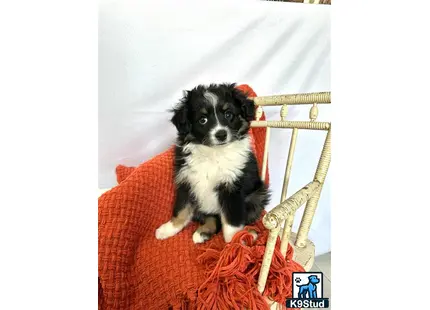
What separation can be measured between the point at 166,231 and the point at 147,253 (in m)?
0.16

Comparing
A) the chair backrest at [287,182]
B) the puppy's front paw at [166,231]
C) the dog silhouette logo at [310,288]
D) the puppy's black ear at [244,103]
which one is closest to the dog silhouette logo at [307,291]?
the dog silhouette logo at [310,288]

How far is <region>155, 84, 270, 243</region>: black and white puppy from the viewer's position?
1.55 metres

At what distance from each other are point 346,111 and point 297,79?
0.39 meters

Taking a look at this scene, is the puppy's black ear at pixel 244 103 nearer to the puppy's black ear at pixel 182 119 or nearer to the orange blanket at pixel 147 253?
the orange blanket at pixel 147 253

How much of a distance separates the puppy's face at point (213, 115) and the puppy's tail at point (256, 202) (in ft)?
1.05

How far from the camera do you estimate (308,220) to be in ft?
5.16

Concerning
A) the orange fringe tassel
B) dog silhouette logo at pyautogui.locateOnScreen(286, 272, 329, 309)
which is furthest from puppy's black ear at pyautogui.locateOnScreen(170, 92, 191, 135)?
dog silhouette logo at pyautogui.locateOnScreen(286, 272, 329, 309)

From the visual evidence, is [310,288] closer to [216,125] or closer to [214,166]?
[214,166]

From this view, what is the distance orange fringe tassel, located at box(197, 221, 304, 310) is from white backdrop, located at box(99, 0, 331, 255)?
39 centimetres

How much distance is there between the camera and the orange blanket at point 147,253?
1.24m

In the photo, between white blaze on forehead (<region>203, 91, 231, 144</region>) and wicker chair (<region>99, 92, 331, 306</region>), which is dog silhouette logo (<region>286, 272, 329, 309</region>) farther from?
white blaze on forehead (<region>203, 91, 231, 144</region>)
